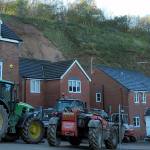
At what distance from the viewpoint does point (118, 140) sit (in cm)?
2862

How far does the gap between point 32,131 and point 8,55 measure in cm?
2082

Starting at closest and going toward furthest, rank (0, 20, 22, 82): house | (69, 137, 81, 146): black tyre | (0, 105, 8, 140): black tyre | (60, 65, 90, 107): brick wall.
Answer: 1. (0, 105, 8, 140): black tyre
2. (69, 137, 81, 146): black tyre
3. (0, 20, 22, 82): house
4. (60, 65, 90, 107): brick wall

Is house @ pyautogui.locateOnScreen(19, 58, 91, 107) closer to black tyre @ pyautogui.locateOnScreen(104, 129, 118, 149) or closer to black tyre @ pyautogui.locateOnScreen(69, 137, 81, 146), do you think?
black tyre @ pyautogui.locateOnScreen(69, 137, 81, 146)

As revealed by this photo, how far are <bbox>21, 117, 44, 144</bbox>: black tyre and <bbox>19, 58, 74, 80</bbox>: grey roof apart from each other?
28.1 m

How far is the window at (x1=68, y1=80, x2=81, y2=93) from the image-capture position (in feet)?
197

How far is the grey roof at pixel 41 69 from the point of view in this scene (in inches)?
2302

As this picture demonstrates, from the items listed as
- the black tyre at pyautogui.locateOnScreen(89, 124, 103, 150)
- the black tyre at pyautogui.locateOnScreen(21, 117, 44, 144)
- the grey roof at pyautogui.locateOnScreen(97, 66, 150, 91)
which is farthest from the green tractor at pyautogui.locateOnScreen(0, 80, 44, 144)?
the grey roof at pyautogui.locateOnScreen(97, 66, 150, 91)

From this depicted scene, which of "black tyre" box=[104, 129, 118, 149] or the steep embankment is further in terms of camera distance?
the steep embankment

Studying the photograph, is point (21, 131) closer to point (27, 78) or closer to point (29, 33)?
point (27, 78)

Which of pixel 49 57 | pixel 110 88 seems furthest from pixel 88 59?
pixel 110 88

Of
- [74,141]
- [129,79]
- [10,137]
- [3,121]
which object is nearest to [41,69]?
[129,79]

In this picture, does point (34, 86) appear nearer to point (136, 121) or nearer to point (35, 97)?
point (35, 97)

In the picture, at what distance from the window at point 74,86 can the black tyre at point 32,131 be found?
30.9 m

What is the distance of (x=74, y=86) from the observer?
60781 millimetres
